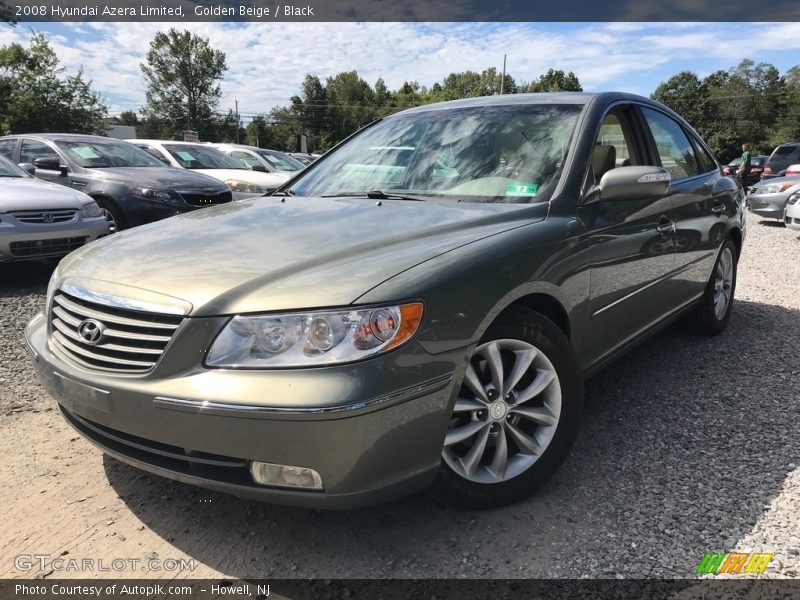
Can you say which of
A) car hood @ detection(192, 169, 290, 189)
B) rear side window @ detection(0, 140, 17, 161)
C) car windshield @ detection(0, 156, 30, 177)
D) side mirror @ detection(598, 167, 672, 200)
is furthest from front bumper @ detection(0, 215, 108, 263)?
side mirror @ detection(598, 167, 672, 200)

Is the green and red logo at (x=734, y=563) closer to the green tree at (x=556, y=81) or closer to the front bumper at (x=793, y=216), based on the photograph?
the front bumper at (x=793, y=216)

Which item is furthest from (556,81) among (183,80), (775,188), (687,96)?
(775,188)

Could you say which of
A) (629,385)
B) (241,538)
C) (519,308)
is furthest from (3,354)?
(629,385)

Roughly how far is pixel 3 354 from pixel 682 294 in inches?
178

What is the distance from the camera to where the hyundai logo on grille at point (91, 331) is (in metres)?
2.05

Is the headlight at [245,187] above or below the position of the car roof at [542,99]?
below

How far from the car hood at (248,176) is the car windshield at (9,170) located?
3.88 meters

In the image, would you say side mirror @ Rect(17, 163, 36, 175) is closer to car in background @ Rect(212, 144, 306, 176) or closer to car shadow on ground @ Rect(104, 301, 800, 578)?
car in background @ Rect(212, 144, 306, 176)

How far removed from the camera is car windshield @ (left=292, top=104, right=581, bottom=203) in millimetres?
2799

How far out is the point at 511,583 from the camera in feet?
6.36

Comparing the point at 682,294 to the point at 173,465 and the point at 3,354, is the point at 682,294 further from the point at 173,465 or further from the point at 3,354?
the point at 3,354

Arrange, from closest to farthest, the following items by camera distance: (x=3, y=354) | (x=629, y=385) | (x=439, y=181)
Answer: (x=439, y=181) → (x=629, y=385) → (x=3, y=354)

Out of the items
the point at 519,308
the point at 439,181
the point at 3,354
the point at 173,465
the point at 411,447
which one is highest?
the point at 439,181

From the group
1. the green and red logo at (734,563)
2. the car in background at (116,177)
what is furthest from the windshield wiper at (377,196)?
the car in background at (116,177)
